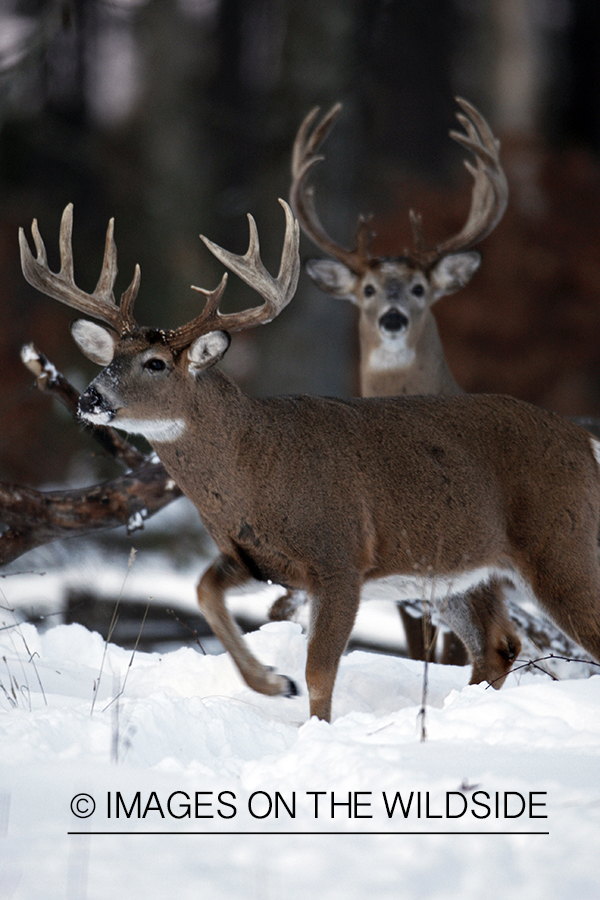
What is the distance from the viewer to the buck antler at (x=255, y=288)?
4.23 m

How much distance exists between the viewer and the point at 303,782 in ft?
8.90

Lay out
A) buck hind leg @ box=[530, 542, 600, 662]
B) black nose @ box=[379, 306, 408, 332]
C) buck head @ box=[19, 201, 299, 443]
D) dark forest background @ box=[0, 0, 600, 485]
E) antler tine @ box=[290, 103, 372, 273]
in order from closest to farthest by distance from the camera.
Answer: buck head @ box=[19, 201, 299, 443] < buck hind leg @ box=[530, 542, 600, 662] < black nose @ box=[379, 306, 408, 332] < antler tine @ box=[290, 103, 372, 273] < dark forest background @ box=[0, 0, 600, 485]

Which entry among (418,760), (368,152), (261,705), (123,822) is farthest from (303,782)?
(368,152)

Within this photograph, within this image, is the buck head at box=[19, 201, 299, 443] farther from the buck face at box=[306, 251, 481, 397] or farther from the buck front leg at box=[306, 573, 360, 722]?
the buck face at box=[306, 251, 481, 397]

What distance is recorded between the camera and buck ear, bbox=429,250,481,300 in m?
6.65

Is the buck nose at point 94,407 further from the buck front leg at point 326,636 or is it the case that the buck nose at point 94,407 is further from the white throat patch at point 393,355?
the white throat patch at point 393,355

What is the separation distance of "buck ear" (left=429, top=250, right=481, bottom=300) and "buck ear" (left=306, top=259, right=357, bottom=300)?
0.52 m

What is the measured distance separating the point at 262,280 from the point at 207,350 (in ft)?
1.18

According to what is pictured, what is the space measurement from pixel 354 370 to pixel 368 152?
4.79 meters

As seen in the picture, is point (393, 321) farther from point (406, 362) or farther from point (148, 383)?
point (148, 383)

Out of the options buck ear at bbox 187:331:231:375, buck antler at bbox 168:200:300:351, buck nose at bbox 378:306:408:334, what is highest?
buck nose at bbox 378:306:408:334

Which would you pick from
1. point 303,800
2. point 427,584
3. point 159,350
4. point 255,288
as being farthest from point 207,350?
point 303,800

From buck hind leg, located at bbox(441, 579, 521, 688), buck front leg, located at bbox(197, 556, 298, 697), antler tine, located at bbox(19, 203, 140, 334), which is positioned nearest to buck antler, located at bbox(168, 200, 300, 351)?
antler tine, located at bbox(19, 203, 140, 334)

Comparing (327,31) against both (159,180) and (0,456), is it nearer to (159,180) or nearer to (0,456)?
(159,180)
